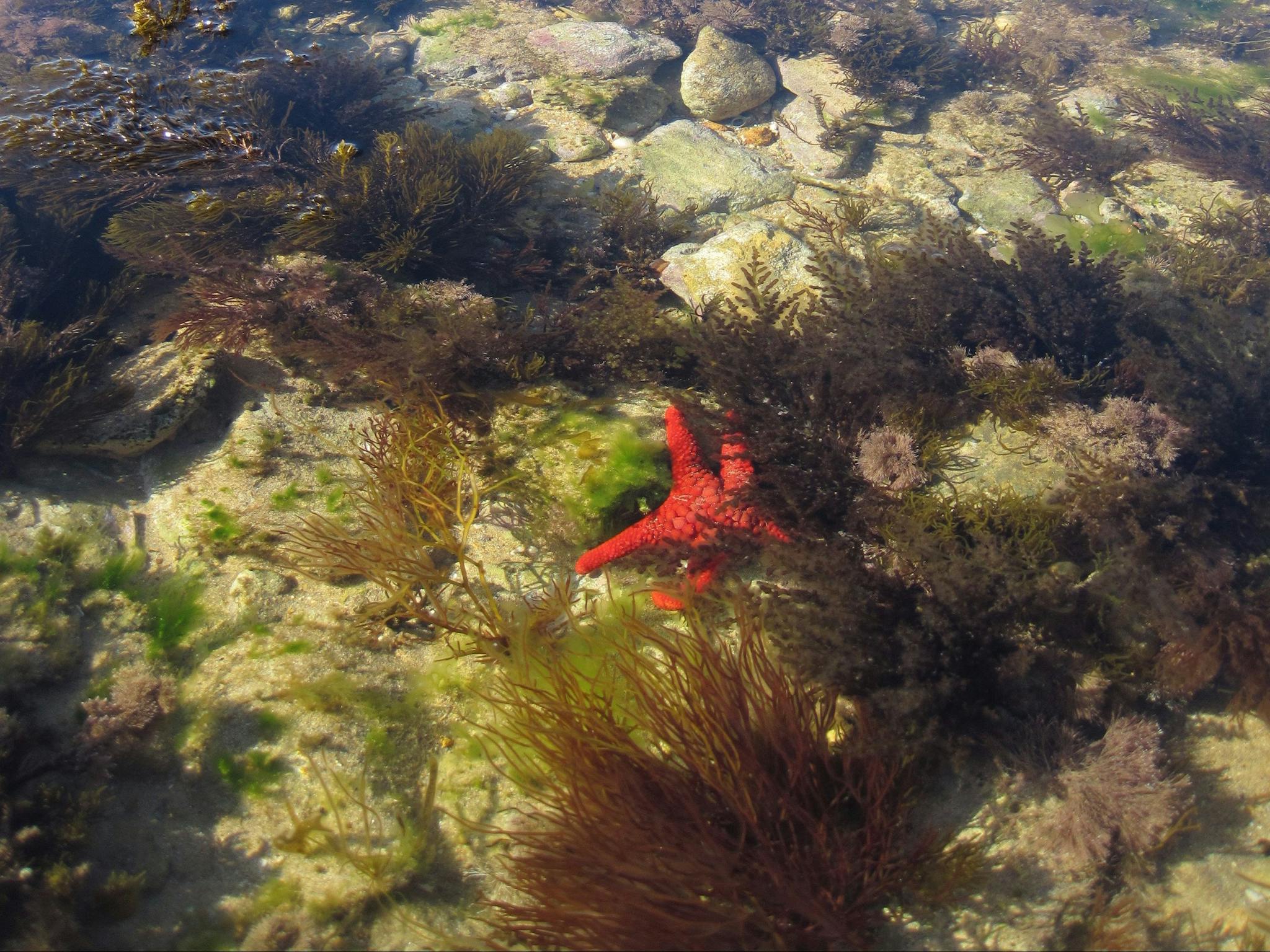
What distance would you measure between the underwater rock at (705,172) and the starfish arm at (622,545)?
499 centimetres

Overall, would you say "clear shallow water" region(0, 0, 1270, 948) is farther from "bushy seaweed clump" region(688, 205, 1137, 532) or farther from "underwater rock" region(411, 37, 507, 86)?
"underwater rock" region(411, 37, 507, 86)

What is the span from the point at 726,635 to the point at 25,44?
14872mm

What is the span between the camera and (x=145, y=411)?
453 centimetres

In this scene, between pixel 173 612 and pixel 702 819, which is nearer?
pixel 702 819

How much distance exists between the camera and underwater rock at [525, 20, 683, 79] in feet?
30.2

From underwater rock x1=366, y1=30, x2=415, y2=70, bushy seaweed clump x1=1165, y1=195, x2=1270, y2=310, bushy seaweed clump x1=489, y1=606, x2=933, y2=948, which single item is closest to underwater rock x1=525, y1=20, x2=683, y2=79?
underwater rock x1=366, y1=30, x2=415, y2=70

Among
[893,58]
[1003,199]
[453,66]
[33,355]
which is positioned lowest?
[33,355]

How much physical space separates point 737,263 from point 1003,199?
4.11 m

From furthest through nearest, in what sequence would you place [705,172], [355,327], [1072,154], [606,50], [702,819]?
[606,50], [1072,154], [705,172], [355,327], [702,819]

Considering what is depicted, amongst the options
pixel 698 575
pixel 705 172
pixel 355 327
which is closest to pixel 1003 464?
pixel 698 575

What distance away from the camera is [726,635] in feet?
12.1

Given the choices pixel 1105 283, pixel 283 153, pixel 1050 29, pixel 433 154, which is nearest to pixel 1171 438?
pixel 1105 283

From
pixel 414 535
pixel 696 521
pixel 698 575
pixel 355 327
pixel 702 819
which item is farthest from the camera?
pixel 355 327

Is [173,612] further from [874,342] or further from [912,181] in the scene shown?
[912,181]
